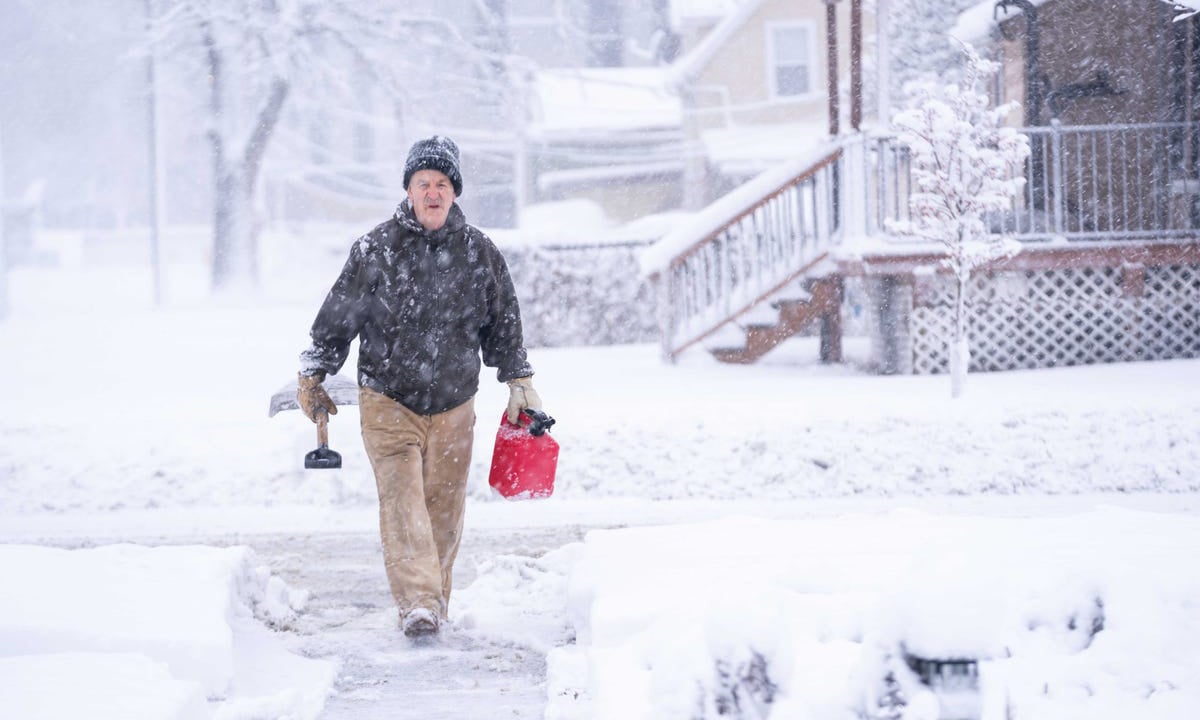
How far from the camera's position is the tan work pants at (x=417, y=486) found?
527 cm

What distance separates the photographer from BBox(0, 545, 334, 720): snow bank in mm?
3822

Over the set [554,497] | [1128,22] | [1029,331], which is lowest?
[554,497]

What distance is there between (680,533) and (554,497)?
337 centimetres

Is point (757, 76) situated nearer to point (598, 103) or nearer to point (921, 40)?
point (921, 40)

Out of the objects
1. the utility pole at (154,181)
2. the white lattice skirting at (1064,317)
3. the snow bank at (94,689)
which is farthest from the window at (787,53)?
the snow bank at (94,689)

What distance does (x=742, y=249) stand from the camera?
47.0 feet

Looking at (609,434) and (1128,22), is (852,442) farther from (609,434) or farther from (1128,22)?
(1128,22)

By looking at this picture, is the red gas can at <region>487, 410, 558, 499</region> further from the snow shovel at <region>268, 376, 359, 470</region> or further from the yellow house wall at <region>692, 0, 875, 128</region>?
the yellow house wall at <region>692, 0, 875, 128</region>

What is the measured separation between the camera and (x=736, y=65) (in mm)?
31094

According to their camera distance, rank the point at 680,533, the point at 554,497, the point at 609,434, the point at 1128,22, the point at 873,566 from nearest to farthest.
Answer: the point at 873,566 → the point at 680,533 → the point at 554,497 → the point at 609,434 → the point at 1128,22

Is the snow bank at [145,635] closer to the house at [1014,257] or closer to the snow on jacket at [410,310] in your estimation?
the snow on jacket at [410,310]

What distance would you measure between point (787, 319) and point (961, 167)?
3.47 meters

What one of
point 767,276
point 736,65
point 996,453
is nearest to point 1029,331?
point 767,276

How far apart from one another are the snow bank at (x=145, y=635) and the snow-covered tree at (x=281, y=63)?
78.6ft
